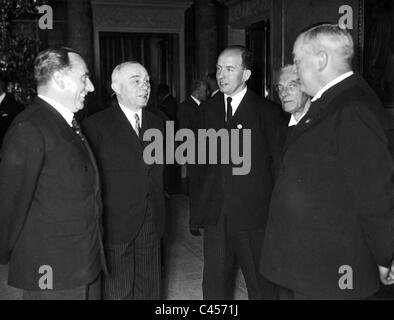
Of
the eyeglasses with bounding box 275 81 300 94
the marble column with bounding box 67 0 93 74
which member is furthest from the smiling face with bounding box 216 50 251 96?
the marble column with bounding box 67 0 93 74

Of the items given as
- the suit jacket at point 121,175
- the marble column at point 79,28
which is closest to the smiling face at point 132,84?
the suit jacket at point 121,175

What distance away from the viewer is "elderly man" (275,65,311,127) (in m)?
3.13

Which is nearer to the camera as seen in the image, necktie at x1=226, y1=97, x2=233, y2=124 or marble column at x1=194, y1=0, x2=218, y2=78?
necktie at x1=226, y1=97, x2=233, y2=124

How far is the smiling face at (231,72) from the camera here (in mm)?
2996

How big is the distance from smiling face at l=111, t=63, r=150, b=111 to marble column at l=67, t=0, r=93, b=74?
6116mm

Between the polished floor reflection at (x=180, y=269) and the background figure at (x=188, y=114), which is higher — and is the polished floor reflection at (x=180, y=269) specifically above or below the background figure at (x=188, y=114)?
below

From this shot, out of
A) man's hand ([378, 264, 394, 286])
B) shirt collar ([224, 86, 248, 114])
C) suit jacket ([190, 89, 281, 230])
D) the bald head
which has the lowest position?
man's hand ([378, 264, 394, 286])

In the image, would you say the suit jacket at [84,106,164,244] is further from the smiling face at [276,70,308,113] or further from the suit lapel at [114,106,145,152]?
the smiling face at [276,70,308,113]

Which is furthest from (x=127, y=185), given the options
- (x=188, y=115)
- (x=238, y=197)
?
(x=188, y=115)

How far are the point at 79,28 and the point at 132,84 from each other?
6411 mm

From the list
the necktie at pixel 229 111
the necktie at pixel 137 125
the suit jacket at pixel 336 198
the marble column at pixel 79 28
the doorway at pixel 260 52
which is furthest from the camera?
the marble column at pixel 79 28

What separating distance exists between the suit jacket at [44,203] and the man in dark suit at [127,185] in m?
0.72

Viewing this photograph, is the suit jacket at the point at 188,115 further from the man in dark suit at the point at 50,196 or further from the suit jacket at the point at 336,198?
the suit jacket at the point at 336,198

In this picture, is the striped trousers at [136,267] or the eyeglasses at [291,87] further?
the eyeglasses at [291,87]
